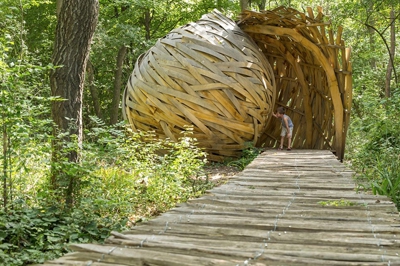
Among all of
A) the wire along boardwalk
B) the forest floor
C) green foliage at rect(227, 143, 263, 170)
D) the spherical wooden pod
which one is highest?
the spherical wooden pod

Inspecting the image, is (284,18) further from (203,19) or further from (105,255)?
(105,255)

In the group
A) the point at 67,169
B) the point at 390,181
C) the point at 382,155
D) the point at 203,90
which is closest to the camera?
the point at 67,169

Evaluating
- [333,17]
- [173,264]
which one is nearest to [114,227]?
[173,264]

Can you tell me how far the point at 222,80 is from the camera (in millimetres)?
7141

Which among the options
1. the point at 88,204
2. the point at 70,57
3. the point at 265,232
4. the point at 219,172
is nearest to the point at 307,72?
the point at 219,172

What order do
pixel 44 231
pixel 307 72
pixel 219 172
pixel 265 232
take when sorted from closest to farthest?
pixel 265 232 → pixel 44 231 → pixel 219 172 → pixel 307 72

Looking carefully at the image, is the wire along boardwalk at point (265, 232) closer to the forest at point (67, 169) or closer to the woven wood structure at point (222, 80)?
the forest at point (67, 169)

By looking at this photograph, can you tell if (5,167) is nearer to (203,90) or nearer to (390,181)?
(390,181)

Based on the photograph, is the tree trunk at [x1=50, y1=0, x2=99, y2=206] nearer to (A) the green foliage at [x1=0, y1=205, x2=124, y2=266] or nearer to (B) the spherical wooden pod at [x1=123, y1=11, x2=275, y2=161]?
(A) the green foliage at [x1=0, y1=205, x2=124, y2=266]

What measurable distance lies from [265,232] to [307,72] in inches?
283

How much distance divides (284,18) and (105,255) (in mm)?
6767

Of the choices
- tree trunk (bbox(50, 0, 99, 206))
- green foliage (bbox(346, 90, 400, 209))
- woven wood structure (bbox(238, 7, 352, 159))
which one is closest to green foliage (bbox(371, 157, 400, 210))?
green foliage (bbox(346, 90, 400, 209))

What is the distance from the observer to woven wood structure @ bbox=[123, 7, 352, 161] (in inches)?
282

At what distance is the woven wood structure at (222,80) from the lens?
7.17 metres
